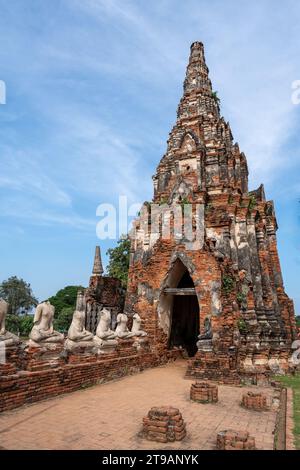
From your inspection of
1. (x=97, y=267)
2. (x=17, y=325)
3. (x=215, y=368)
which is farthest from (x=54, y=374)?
(x=17, y=325)

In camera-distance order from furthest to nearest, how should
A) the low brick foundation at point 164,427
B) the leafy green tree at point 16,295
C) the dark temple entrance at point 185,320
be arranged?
the leafy green tree at point 16,295 → the dark temple entrance at point 185,320 → the low brick foundation at point 164,427

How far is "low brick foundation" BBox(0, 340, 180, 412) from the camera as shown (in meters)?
6.25

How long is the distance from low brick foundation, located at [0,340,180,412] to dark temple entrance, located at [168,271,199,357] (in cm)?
549

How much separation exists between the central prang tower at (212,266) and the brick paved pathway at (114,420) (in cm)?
323

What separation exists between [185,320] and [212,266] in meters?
5.88

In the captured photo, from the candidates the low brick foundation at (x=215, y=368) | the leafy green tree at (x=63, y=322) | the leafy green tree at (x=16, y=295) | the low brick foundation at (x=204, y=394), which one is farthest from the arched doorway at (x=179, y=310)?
the leafy green tree at (x=16, y=295)

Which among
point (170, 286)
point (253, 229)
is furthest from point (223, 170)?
point (170, 286)

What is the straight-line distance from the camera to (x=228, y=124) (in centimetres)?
2016

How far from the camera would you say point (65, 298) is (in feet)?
Result: 136

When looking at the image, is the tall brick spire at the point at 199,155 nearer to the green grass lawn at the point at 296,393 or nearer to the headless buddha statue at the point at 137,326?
the headless buddha statue at the point at 137,326

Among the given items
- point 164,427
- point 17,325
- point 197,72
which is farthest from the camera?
point 17,325

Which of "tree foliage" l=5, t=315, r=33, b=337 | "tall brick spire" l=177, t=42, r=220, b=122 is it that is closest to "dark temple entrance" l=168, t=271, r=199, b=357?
"tall brick spire" l=177, t=42, r=220, b=122

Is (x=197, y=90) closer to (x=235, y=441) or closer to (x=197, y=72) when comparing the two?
(x=197, y=72)

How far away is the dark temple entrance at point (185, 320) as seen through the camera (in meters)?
16.1
